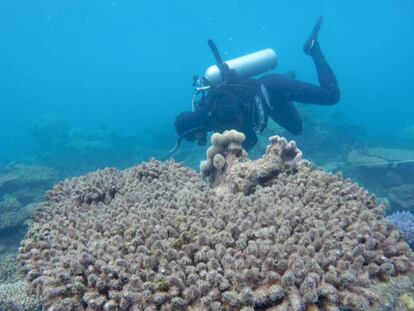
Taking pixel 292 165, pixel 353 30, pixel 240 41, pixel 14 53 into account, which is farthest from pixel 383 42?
pixel 292 165

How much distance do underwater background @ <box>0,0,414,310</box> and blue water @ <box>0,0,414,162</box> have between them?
0.49 m

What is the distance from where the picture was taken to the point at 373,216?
369 cm

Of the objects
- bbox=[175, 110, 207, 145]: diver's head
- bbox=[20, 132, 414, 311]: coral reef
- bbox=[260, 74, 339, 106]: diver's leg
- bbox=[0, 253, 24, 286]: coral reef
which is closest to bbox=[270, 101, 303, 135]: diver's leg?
bbox=[260, 74, 339, 106]: diver's leg

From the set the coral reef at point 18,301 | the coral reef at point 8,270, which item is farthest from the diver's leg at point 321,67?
the coral reef at point 18,301

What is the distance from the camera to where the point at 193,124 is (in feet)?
24.0

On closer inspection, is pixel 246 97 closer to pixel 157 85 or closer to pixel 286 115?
pixel 286 115

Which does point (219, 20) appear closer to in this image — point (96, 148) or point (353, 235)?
point (96, 148)

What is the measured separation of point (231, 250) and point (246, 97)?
18.3 ft

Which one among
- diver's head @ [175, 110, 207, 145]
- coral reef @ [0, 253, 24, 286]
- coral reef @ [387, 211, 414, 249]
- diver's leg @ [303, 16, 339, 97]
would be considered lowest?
coral reef @ [387, 211, 414, 249]

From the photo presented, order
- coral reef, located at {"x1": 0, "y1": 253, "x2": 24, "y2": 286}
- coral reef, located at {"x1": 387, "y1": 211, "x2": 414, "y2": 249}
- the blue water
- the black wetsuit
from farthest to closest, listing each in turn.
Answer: the blue water → the black wetsuit → coral reef, located at {"x1": 0, "y1": 253, "x2": 24, "y2": 286} → coral reef, located at {"x1": 387, "y1": 211, "x2": 414, "y2": 249}

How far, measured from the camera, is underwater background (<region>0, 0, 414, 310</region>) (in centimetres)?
1510

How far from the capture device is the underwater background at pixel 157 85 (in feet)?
49.5

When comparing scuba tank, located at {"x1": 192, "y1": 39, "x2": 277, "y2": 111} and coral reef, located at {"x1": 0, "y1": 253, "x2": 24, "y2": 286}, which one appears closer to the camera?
coral reef, located at {"x1": 0, "y1": 253, "x2": 24, "y2": 286}

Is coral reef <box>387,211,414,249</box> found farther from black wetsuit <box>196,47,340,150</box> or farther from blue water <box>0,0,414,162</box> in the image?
blue water <box>0,0,414,162</box>
